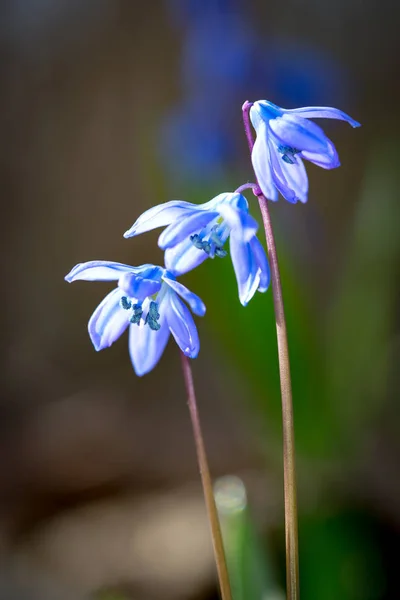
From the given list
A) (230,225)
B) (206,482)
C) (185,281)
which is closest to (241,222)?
(230,225)

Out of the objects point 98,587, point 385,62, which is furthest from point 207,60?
point 98,587

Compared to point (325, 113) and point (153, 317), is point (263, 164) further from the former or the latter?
point (153, 317)

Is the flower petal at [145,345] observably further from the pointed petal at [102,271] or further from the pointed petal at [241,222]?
the pointed petal at [241,222]

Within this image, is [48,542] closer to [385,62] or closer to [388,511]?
[388,511]

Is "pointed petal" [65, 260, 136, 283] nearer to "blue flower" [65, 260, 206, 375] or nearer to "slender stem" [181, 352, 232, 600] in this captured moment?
"blue flower" [65, 260, 206, 375]

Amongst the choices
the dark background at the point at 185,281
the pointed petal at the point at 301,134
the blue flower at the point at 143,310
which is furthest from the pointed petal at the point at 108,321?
the dark background at the point at 185,281

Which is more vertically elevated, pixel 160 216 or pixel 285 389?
pixel 160 216
